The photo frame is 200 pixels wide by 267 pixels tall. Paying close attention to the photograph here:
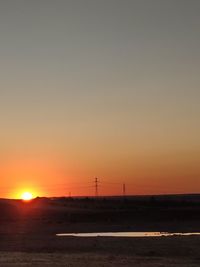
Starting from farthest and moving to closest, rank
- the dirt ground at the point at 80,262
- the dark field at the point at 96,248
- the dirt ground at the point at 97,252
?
the dark field at the point at 96,248, the dirt ground at the point at 97,252, the dirt ground at the point at 80,262

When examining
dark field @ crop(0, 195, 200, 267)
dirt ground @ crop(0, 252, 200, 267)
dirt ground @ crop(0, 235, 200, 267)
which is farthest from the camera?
dark field @ crop(0, 195, 200, 267)

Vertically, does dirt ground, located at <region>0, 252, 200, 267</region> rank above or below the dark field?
below

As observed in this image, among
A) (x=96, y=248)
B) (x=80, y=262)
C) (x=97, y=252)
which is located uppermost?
(x=96, y=248)

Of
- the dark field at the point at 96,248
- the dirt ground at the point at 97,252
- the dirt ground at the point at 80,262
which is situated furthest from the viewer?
the dark field at the point at 96,248

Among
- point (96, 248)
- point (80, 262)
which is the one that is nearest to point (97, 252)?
point (96, 248)

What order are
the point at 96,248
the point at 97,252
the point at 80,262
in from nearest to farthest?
the point at 80,262
the point at 97,252
the point at 96,248

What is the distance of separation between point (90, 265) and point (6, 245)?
16804 millimetres

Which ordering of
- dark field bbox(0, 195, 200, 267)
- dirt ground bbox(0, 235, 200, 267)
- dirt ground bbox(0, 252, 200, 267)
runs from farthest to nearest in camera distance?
dark field bbox(0, 195, 200, 267) < dirt ground bbox(0, 235, 200, 267) < dirt ground bbox(0, 252, 200, 267)

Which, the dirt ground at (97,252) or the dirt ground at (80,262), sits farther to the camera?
the dirt ground at (97,252)

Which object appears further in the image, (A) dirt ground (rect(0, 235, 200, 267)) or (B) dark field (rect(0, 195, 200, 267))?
(B) dark field (rect(0, 195, 200, 267))

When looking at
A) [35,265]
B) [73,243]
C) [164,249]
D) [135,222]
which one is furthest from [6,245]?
[135,222]

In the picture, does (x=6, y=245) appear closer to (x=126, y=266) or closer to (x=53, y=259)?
(x=53, y=259)

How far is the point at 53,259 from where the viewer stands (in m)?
27.7

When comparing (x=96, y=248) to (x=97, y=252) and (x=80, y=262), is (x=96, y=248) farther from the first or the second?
(x=80, y=262)
